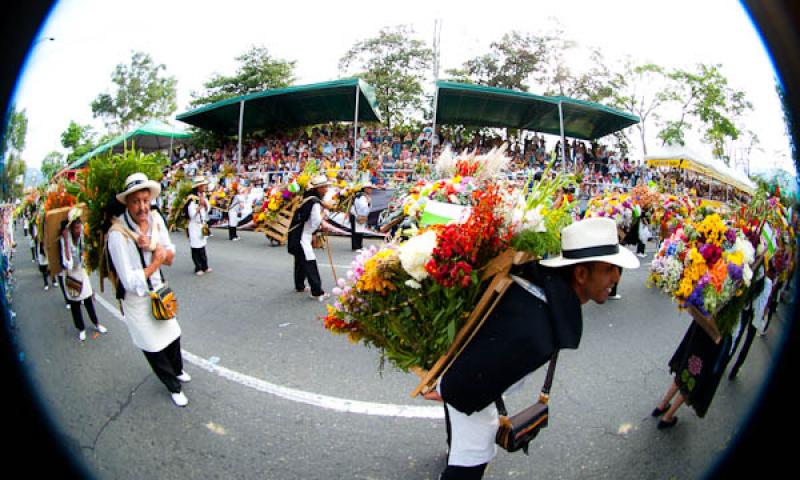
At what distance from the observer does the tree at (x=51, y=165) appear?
1.28m

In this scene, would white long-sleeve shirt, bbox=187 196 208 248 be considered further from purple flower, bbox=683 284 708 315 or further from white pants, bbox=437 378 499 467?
purple flower, bbox=683 284 708 315

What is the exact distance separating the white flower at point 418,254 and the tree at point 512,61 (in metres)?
0.96

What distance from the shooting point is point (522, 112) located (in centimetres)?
253

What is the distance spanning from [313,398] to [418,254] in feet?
4.64

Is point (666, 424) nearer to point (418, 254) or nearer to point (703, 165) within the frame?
point (703, 165)

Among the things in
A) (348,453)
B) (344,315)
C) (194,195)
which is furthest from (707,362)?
(194,195)

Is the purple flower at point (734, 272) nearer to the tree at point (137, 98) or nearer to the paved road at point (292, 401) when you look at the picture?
the paved road at point (292, 401)

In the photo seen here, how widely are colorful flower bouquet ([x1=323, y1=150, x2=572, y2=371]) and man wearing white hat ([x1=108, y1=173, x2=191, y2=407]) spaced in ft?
4.21

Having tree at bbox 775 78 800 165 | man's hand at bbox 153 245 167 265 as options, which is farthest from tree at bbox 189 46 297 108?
tree at bbox 775 78 800 165

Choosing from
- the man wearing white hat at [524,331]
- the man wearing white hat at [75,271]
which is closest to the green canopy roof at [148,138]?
the man wearing white hat at [75,271]

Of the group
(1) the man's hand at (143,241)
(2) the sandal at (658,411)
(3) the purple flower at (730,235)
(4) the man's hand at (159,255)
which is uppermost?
(3) the purple flower at (730,235)

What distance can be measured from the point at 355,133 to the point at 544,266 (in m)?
2.02

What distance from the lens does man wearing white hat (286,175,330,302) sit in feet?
16.9

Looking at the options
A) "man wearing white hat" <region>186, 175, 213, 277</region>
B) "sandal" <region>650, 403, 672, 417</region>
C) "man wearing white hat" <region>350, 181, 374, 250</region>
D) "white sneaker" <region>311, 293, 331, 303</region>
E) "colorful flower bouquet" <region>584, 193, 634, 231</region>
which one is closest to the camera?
"sandal" <region>650, 403, 672, 417</region>
